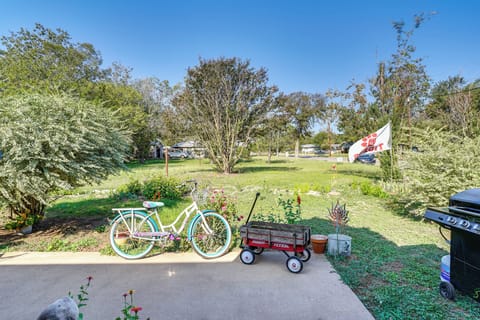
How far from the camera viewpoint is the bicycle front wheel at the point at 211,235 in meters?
3.49

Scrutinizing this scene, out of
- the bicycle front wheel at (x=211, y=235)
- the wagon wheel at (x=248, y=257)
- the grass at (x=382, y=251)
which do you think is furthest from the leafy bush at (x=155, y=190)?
the wagon wheel at (x=248, y=257)

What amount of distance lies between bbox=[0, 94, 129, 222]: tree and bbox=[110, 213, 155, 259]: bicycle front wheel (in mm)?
1097

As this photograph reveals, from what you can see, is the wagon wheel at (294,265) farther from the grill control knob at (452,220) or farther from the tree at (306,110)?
the tree at (306,110)

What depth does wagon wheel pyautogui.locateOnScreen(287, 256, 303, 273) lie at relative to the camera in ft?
9.71

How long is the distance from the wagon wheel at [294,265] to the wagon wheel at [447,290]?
4.54 feet

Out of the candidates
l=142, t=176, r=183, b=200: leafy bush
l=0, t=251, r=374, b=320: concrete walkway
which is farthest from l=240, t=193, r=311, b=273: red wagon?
l=142, t=176, r=183, b=200: leafy bush

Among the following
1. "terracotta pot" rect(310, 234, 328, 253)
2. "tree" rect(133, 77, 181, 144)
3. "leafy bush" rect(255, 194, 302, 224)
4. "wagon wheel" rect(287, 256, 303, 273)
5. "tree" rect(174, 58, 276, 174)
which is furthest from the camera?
"tree" rect(133, 77, 181, 144)

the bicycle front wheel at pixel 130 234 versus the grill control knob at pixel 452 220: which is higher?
the grill control knob at pixel 452 220

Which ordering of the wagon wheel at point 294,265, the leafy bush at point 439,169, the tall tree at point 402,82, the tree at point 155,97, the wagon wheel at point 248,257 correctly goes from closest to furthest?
the wagon wheel at point 294,265
the wagon wheel at point 248,257
the leafy bush at point 439,169
the tall tree at point 402,82
the tree at point 155,97

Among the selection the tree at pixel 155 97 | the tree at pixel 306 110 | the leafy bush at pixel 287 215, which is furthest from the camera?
the tree at pixel 306 110

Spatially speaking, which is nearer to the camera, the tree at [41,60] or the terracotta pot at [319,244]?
the terracotta pot at [319,244]

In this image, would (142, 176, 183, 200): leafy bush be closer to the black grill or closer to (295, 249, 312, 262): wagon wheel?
(295, 249, 312, 262): wagon wheel

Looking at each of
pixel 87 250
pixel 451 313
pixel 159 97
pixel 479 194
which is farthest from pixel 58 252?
pixel 159 97

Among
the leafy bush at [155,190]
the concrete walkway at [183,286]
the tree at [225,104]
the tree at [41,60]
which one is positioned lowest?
the concrete walkway at [183,286]
